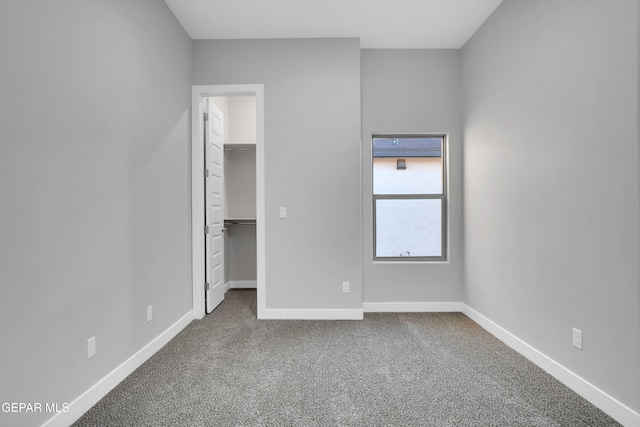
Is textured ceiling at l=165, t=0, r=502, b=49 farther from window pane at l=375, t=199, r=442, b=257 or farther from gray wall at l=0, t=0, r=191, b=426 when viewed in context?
window pane at l=375, t=199, r=442, b=257

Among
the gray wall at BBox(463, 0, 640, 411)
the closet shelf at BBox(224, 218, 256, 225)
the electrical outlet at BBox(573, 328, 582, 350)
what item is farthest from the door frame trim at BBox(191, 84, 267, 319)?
the electrical outlet at BBox(573, 328, 582, 350)

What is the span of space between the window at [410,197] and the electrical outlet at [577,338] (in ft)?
5.56

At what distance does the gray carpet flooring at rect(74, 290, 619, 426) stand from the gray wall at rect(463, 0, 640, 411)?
0.37 m

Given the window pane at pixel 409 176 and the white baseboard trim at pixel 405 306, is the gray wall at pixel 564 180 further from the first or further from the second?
the window pane at pixel 409 176

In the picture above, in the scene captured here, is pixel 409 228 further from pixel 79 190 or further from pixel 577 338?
pixel 79 190

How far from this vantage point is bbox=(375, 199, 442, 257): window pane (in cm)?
368

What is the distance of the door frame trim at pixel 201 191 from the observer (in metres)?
3.29

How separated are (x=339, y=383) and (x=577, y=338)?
1473 millimetres

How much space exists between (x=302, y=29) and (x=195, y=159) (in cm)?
165

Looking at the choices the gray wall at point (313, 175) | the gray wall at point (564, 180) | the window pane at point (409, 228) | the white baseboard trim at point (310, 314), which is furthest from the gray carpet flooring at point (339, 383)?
the window pane at point (409, 228)

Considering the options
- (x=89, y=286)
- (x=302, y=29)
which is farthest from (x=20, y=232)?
(x=302, y=29)

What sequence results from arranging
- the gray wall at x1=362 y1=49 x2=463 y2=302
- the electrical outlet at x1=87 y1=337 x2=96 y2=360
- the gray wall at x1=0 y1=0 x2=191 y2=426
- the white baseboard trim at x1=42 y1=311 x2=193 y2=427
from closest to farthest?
the gray wall at x1=0 y1=0 x2=191 y2=426
the white baseboard trim at x1=42 y1=311 x2=193 y2=427
the electrical outlet at x1=87 y1=337 x2=96 y2=360
the gray wall at x1=362 y1=49 x2=463 y2=302

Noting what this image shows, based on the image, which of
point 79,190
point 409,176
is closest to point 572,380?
point 409,176

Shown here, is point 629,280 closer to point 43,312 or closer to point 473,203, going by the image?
point 473,203
